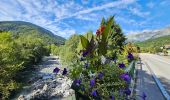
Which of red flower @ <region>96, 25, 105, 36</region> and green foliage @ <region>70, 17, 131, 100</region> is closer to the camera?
green foliage @ <region>70, 17, 131, 100</region>

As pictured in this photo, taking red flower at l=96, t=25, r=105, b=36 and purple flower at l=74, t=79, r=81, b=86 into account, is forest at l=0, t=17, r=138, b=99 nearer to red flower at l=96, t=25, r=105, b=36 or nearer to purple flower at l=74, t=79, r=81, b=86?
red flower at l=96, t=25, r=105, b=36

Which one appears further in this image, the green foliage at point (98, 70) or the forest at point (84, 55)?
the forest at point (84, 55)

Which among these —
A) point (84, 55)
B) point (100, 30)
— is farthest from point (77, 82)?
point (100, 30)

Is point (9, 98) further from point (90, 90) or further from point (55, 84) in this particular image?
point (90, 90)

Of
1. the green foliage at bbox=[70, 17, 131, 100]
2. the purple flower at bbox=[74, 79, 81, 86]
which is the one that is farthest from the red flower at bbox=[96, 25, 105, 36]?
the purple flower at bbox=[74, 79, 81, 86]

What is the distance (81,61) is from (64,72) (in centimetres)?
78

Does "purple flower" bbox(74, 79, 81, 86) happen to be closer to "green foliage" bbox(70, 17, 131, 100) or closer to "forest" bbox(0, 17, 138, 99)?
"green foliage" bbox(70, 17, 131, 100)

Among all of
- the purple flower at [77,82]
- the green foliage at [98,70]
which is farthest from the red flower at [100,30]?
the purple flower at [77,82]

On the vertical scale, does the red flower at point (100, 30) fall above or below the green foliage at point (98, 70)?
above

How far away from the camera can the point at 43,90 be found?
23094 millimetres

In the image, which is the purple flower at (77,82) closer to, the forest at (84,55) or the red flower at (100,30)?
the forest at (84,55)

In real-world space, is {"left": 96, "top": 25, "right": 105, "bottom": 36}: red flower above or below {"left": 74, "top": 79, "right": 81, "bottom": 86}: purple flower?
above

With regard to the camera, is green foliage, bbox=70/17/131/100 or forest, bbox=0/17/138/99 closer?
green foliage, bbox=70/17/131/100

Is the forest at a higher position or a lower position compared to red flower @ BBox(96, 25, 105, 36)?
lower
